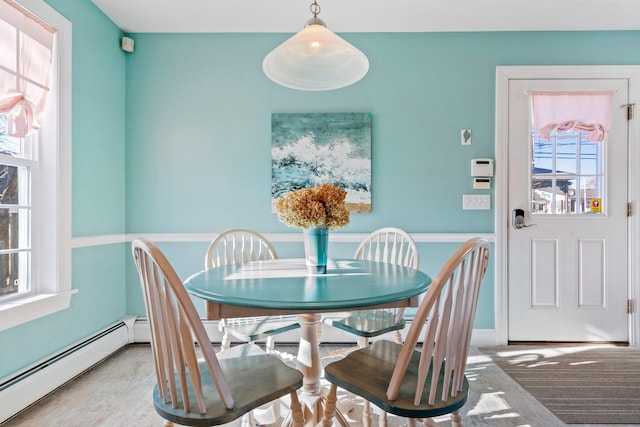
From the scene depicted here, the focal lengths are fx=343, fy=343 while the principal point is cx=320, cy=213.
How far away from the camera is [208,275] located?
60.2 inches

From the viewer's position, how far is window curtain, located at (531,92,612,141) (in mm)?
2727

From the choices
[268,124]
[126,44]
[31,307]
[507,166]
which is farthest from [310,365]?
[126,44]

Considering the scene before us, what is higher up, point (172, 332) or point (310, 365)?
point (172, 332)

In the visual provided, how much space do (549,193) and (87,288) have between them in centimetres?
358

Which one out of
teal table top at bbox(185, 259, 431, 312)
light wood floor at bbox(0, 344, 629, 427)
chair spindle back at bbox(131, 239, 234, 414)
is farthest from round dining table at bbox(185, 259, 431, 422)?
light wood floor at bbox(0, 344, 629, 427)

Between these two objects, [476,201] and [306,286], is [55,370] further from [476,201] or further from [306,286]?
[476,201]

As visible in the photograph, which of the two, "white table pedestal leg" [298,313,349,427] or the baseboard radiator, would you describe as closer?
"white table pedestal leg" [298,313,349,427]

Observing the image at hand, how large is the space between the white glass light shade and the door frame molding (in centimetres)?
167

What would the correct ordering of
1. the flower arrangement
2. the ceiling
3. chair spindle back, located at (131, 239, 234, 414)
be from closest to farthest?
chair spindle back, located at (131, 239, 234, 414) < the flower arrangement < the ceiling

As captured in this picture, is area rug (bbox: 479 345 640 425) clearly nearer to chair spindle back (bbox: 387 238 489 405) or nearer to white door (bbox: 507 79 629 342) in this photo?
white door (bbox: 507 79 629 342)

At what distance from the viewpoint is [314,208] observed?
4.69ft

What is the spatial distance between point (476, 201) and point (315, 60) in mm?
1828

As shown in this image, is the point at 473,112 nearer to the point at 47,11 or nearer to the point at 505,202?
the point at 505,202

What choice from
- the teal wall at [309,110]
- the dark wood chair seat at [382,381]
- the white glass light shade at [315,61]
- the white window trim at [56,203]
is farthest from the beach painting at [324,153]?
the dark wood chair seat at [382,381]
